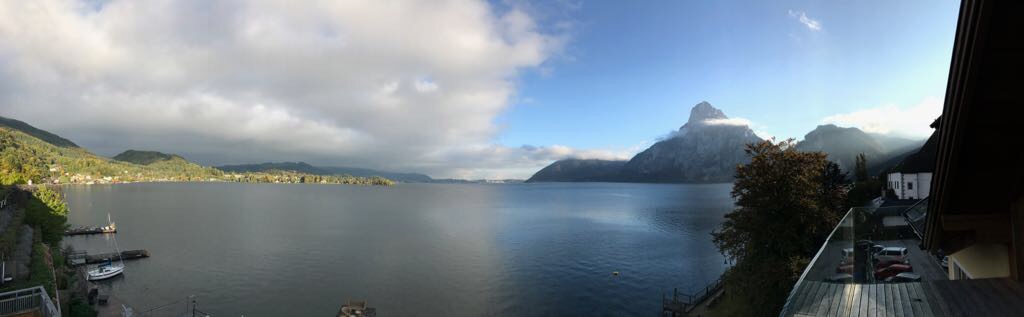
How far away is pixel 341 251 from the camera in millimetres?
69625

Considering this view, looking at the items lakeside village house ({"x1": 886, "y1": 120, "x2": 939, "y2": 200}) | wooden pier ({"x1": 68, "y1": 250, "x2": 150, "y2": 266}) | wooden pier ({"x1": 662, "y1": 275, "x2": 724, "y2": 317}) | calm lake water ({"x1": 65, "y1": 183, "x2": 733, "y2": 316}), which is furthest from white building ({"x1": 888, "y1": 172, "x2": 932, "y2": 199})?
wooden pier ({"x1": 68, "y1": 250, "x2": 150, "y2": 266})

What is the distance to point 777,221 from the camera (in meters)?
28.8

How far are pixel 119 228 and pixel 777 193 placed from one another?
118676 mm

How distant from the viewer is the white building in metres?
54.4

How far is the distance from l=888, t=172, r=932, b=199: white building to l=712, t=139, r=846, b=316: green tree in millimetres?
35115

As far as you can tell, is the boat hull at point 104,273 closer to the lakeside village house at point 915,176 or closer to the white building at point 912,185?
the lakeside village house at point 915,176

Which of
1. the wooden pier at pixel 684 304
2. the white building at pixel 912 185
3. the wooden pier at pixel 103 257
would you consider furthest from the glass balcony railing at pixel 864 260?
the wooden pier at pixel 103 257

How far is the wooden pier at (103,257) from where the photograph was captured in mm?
61688

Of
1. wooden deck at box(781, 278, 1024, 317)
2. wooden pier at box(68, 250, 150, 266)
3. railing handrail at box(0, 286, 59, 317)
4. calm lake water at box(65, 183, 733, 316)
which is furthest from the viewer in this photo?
wooden pier at box(68, 250, 150, 266)

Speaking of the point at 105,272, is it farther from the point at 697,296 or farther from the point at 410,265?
the point at 697,296

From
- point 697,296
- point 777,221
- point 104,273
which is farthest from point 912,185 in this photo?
point 104,273

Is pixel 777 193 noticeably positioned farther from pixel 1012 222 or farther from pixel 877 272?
pixel 1012 222

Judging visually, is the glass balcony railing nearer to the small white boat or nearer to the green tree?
the green tree

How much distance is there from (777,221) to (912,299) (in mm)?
22333
